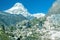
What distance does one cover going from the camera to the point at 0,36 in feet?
300

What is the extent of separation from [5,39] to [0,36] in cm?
283

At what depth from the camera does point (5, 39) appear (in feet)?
295
